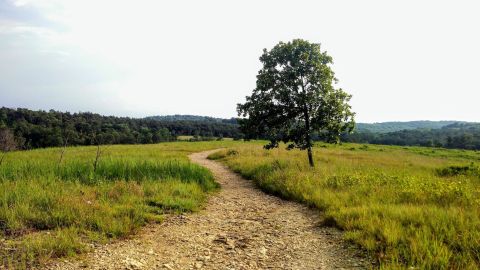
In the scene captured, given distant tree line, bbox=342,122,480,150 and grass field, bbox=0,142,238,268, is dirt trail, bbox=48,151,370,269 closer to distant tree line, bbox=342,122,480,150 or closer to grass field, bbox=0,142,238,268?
grass field, bbox=0,142,238,268

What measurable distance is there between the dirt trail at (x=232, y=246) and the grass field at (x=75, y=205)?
45cm

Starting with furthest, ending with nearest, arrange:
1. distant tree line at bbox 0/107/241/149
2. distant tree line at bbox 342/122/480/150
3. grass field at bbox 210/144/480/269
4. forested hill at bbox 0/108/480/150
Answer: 1. distant tree line at bbox 342/122/480/150
2. forested hill at bbox 0/108/480/150
3. distant tree line at bbox 0/107/241/149
4. grass field at bbox 210/144/480/269

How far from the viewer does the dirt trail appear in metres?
5.26

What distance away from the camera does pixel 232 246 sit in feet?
20.3

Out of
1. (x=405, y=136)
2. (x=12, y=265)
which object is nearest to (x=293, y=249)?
(x=12, y=265)

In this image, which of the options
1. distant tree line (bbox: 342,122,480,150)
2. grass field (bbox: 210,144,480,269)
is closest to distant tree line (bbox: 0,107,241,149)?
grass field (bbox: 210,144,480,269)

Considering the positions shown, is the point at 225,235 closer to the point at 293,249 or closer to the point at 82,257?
the point at 293,249

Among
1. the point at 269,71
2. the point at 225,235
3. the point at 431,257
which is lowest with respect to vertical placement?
the point at 225,235

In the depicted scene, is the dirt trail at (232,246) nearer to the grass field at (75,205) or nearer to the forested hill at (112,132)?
the grass field at (75,205)

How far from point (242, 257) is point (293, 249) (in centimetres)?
110

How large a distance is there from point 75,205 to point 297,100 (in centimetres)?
1169

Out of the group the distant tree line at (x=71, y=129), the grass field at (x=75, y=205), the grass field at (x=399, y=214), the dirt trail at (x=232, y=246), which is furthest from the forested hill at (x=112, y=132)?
the grass field at (x=399, y=214)

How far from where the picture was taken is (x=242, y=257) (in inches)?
222

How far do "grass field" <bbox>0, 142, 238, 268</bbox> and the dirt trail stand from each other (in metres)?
0.45
